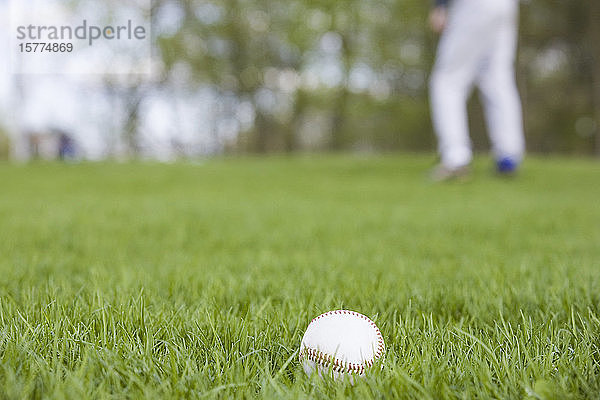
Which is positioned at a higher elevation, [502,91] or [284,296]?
[502,91]

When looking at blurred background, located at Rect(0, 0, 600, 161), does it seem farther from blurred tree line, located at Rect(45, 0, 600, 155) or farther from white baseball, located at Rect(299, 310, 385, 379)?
white baseball, located at Rect(299, 310, 385, 379)

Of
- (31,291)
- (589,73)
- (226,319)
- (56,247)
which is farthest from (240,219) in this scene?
(589,73)

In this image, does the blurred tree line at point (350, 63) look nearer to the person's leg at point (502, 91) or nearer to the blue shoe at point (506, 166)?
the blue shoe at point (506, 166)

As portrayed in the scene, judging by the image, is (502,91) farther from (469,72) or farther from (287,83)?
(287,83)

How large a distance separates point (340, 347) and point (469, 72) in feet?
21.6

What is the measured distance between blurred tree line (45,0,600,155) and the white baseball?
25217 millimetres

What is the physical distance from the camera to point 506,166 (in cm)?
779

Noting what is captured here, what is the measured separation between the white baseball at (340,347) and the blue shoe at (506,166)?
6.84m

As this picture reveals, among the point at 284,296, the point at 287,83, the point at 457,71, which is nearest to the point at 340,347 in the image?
the point at 284,296

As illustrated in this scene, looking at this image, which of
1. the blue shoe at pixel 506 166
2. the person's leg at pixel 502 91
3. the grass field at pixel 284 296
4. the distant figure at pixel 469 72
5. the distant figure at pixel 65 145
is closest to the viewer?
the grass field at pixel 284 296

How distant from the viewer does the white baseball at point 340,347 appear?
145 centimetres

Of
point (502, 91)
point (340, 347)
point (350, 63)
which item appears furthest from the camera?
point (350, 63)

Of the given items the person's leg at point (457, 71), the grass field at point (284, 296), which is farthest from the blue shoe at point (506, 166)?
the grass field at point (284, 296)

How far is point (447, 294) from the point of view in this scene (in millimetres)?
2197
